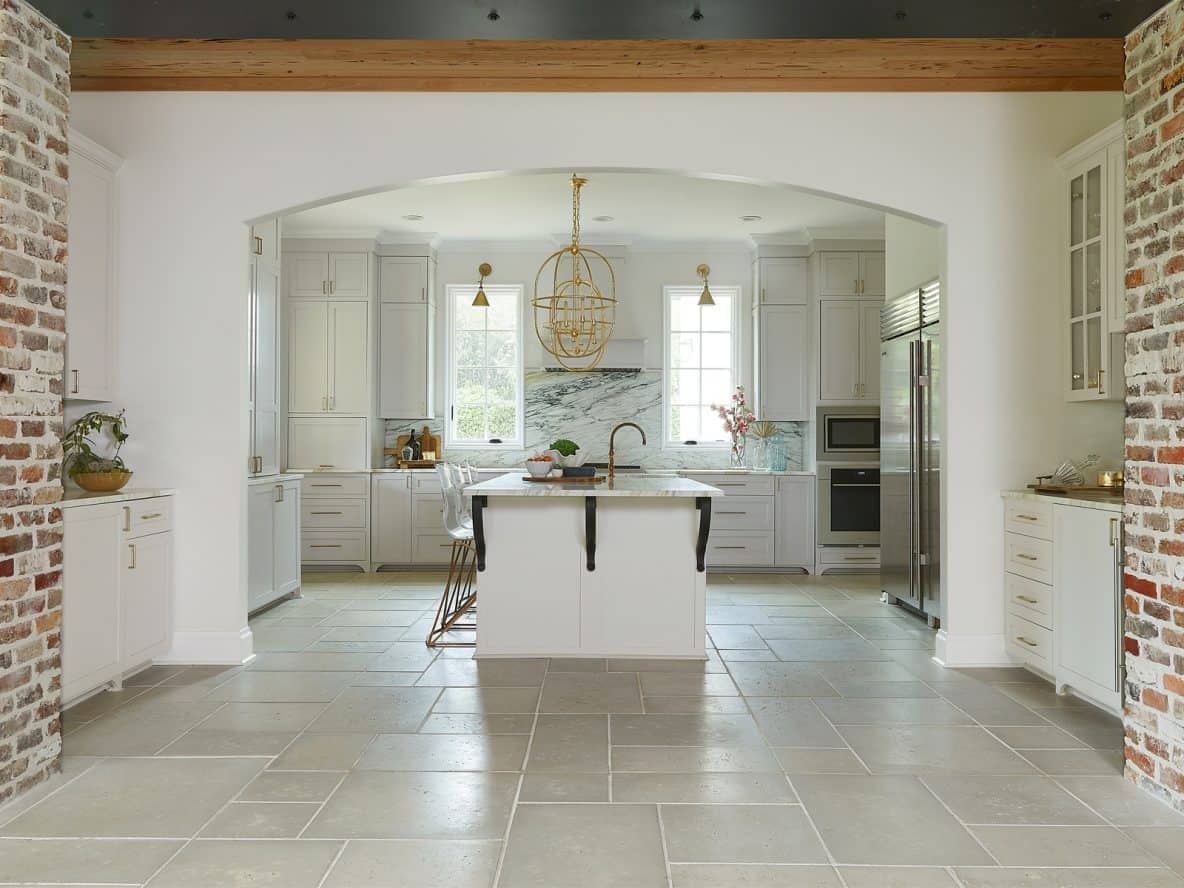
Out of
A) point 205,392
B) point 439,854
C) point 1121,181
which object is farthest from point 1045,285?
point 205,392

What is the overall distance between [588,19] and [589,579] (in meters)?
2.55

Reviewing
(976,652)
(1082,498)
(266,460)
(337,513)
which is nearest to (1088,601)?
(1082,498)

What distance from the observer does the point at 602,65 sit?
3.92m

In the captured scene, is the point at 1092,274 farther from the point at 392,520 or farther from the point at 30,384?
the point at 392,520

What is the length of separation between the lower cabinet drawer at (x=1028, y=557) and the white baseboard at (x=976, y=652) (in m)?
0.36

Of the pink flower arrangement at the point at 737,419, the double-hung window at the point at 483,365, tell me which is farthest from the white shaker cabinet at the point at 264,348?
the pink flower arrangement at the point at 737,419

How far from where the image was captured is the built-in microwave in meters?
7.33

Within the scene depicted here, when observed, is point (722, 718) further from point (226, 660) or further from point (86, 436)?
point (86, 436)

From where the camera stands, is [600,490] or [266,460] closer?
[600,490]

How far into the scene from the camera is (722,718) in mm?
3486

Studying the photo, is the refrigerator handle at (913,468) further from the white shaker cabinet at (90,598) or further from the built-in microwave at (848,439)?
the white shaker cabinet at (90,598)

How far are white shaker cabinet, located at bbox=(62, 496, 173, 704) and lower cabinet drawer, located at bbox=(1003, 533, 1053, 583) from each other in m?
3.97

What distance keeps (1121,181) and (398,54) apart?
314 centimetres

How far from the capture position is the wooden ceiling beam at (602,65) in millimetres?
3789
